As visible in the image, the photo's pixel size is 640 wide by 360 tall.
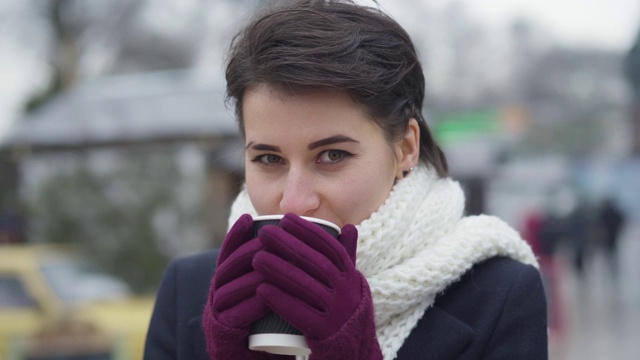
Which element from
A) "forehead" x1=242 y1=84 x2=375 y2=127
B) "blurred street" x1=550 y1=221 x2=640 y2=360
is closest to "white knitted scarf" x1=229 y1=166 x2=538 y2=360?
"forehead" x1=242 y1=84 x2=375 y2=127

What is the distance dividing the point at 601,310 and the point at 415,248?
11.6 m

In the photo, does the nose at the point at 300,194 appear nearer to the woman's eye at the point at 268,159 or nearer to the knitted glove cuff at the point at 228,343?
the woman's eye at the point at 268,159

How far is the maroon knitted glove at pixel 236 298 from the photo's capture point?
166 cm

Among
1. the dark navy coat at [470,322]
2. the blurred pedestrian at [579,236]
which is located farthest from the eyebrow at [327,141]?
the blurred pedestrian at [579,236]

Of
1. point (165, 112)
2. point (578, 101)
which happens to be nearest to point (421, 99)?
point (165, 112)

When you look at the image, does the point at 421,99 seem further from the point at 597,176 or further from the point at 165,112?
the point at 597,176

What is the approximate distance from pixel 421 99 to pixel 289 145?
1.55ft

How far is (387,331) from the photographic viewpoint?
2021 mm

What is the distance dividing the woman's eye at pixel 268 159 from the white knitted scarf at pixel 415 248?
0.65 feet

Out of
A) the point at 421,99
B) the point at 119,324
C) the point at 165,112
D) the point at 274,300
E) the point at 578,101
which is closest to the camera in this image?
the point at 274,300

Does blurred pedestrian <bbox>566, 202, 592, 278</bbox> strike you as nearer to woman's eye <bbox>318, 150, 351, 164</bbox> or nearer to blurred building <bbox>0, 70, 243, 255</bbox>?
blurred building <bbox>0, 70, 243, 255</bbox>

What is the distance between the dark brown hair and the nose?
0.19 metres

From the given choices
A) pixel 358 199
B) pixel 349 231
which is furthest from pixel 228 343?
pixel 358 199

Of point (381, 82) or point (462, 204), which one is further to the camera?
point (462, 204)
